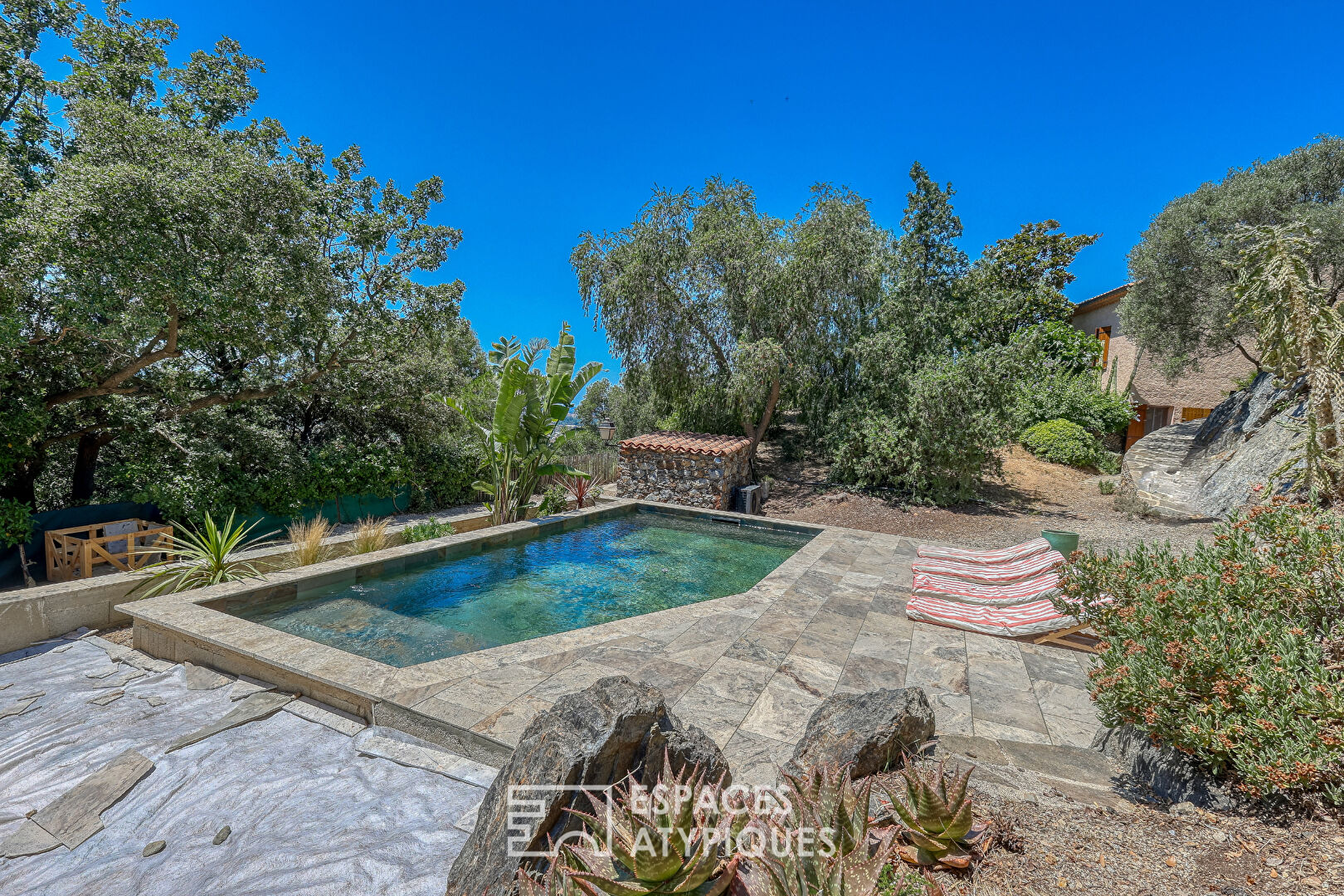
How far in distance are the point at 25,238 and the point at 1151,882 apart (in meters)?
10.6

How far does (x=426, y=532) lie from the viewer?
835 cm

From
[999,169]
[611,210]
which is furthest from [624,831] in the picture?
[999,169]

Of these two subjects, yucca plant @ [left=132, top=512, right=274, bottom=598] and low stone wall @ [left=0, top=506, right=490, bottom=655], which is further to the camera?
yucca plant @ [left=132, top=512, right=274, bottom=598]

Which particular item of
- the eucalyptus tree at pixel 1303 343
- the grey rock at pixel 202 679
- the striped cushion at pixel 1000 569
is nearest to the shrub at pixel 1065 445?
the eucalyptus tree at pixel 1303 343

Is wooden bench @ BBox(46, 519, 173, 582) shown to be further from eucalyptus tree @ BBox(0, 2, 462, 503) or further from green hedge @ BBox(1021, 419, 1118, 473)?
green hedge @ BBox(1021, 419, 1118, 473)

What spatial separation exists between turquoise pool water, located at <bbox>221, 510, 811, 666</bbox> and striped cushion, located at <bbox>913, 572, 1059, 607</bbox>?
239 cm

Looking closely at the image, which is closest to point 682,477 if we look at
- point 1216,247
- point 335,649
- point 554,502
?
point 554,502

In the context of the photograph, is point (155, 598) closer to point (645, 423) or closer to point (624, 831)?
point (624, 831)

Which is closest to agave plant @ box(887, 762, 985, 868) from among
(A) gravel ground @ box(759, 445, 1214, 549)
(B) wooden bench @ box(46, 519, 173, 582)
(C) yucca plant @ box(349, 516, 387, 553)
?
(C) yucca plant @ box(349, 516, 387, 553)

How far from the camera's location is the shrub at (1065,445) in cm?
1622

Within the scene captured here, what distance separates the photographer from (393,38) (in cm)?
1311

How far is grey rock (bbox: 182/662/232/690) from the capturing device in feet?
13.2

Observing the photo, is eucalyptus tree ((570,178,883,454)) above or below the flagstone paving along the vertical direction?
above

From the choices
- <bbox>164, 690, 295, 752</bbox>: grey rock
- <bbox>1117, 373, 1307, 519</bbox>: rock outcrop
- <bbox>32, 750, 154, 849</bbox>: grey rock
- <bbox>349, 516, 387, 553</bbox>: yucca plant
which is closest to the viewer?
<bbox>32, 750, 154, 849</bbox>: grey rock
